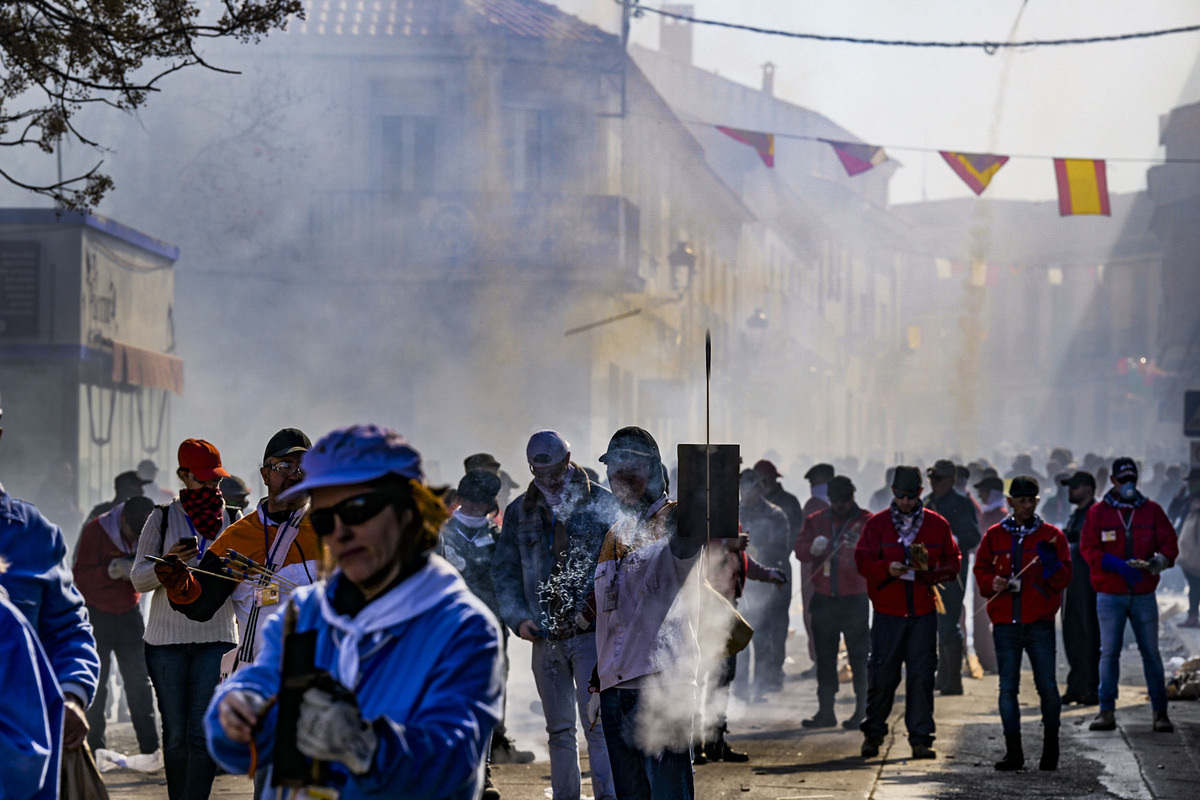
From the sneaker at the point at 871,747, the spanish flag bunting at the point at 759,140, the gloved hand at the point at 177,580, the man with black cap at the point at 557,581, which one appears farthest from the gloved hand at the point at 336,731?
the spanish flag bunting at the point at 759,140

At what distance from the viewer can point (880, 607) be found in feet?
30.5

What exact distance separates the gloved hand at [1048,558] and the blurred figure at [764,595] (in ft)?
10.7

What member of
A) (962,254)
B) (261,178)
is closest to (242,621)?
(261,178)

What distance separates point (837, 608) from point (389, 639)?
8644mm

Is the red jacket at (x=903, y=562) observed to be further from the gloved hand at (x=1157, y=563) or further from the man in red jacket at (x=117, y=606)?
the man in red jacket at (x=117, y=606)

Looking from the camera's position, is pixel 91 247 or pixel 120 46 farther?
pixel 91 247

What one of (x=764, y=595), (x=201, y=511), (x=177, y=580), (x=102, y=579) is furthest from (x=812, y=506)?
(x=177, y=580)

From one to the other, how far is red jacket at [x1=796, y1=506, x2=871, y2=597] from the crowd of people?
2 cm

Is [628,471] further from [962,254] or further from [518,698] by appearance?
[962,254]

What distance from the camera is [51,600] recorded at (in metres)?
3.89

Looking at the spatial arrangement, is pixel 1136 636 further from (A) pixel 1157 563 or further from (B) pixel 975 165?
(B) pixel 975 165

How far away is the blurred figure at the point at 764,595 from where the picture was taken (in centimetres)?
1207

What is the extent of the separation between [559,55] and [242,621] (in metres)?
22.5

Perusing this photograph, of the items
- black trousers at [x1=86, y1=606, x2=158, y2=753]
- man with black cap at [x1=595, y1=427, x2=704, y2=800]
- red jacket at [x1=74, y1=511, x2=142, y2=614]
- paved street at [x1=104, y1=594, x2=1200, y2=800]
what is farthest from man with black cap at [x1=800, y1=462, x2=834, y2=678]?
man with black cap at [x1=595, y1=427, x2=704, y2=800]
